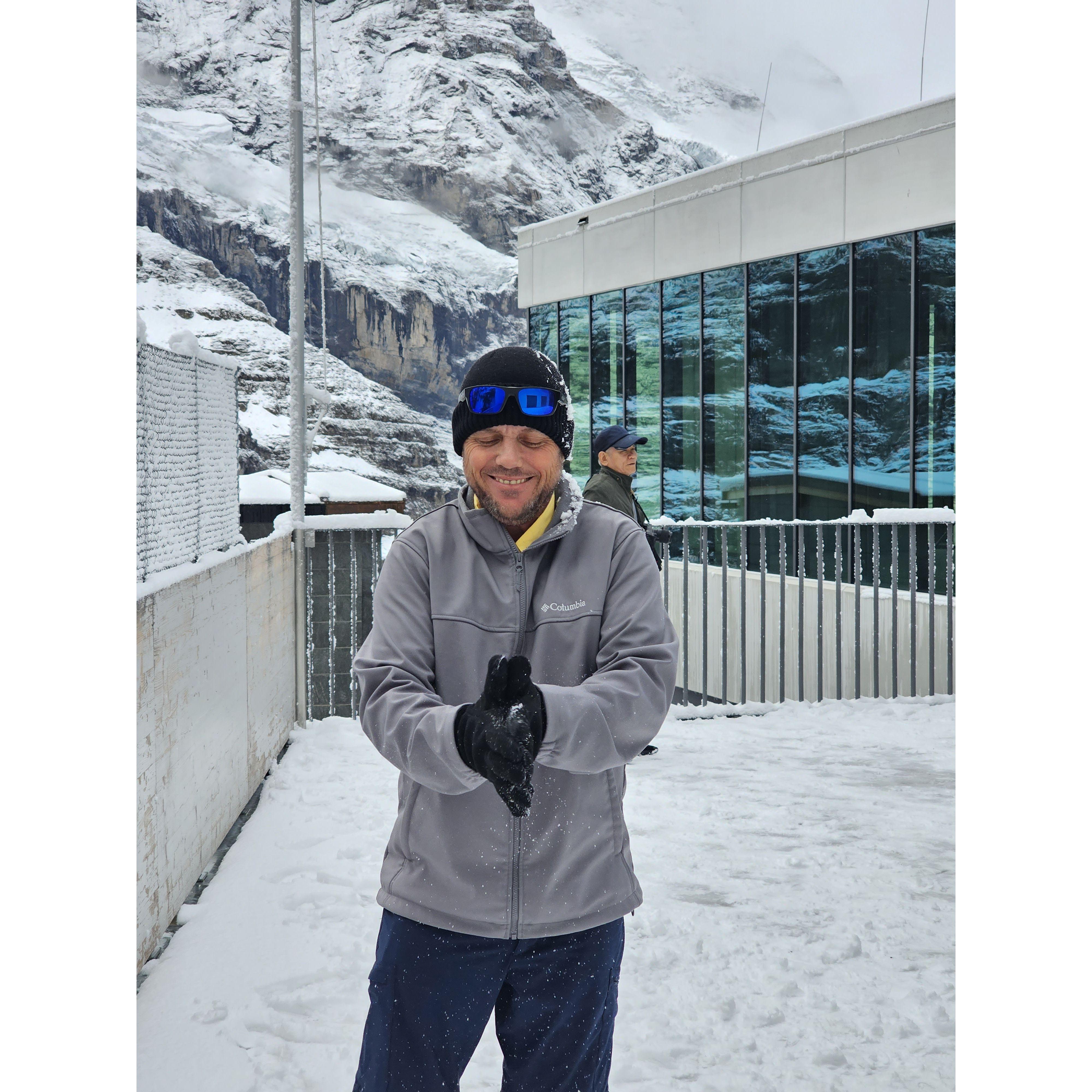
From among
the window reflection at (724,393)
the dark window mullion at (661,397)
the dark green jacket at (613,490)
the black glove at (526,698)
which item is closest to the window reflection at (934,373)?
the window reflection at (724,393)

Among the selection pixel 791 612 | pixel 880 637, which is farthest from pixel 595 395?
pixel 880 637

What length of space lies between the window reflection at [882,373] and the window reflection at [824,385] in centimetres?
16

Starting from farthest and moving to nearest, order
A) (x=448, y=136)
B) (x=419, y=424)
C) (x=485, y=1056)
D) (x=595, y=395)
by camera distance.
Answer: (x=448, y=136), (x=419, y=424), (x=595, y=395), (x=485, y=1056)

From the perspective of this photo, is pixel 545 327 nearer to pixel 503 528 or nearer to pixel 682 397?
pixel 682 397

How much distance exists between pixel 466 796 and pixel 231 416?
4.27m

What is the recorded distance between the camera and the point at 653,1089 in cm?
282

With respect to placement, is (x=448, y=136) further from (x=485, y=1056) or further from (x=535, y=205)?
(x=485, y=1056)

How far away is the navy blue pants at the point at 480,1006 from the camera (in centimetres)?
176

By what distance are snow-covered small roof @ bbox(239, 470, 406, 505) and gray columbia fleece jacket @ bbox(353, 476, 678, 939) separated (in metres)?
26.8

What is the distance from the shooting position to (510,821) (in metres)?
1.78

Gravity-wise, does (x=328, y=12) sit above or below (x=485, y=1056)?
above

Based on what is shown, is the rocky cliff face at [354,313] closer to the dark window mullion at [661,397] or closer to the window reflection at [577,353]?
the window reflection at [577,353]

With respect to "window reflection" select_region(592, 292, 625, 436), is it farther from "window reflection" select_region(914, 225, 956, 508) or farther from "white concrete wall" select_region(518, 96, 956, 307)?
"window reflection" select_region(914, 225, 956, 508)

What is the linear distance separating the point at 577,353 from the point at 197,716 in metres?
13.9
